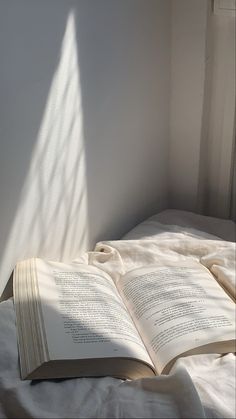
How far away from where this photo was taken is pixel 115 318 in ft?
2.91

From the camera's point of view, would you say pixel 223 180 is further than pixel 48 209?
Yes

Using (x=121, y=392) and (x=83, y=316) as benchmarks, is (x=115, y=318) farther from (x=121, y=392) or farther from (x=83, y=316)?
(x=121, y=392)

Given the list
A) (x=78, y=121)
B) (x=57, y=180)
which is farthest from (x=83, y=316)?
(x=78, y=121)

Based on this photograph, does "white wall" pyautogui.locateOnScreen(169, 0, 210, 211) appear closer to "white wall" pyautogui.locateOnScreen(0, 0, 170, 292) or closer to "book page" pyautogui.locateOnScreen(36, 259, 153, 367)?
"white wall" pyautogui.locateOnScreen(0, 0, 170, 292)

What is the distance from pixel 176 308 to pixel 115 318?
0.11 meters

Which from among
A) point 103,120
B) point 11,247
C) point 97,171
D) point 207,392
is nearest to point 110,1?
point 103,120

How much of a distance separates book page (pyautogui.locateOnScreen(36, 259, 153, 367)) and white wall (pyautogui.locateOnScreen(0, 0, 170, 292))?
0.29ft

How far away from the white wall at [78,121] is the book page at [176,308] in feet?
0.64

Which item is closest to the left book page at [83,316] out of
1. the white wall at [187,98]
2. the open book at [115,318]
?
the open book at [115,318]

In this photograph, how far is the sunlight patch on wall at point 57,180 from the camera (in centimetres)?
98

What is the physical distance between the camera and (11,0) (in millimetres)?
855

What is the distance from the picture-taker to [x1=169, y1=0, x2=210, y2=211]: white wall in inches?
50.6

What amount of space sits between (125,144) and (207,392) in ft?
2.02

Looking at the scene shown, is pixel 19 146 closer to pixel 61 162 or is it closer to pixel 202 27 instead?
pixel 61 162
